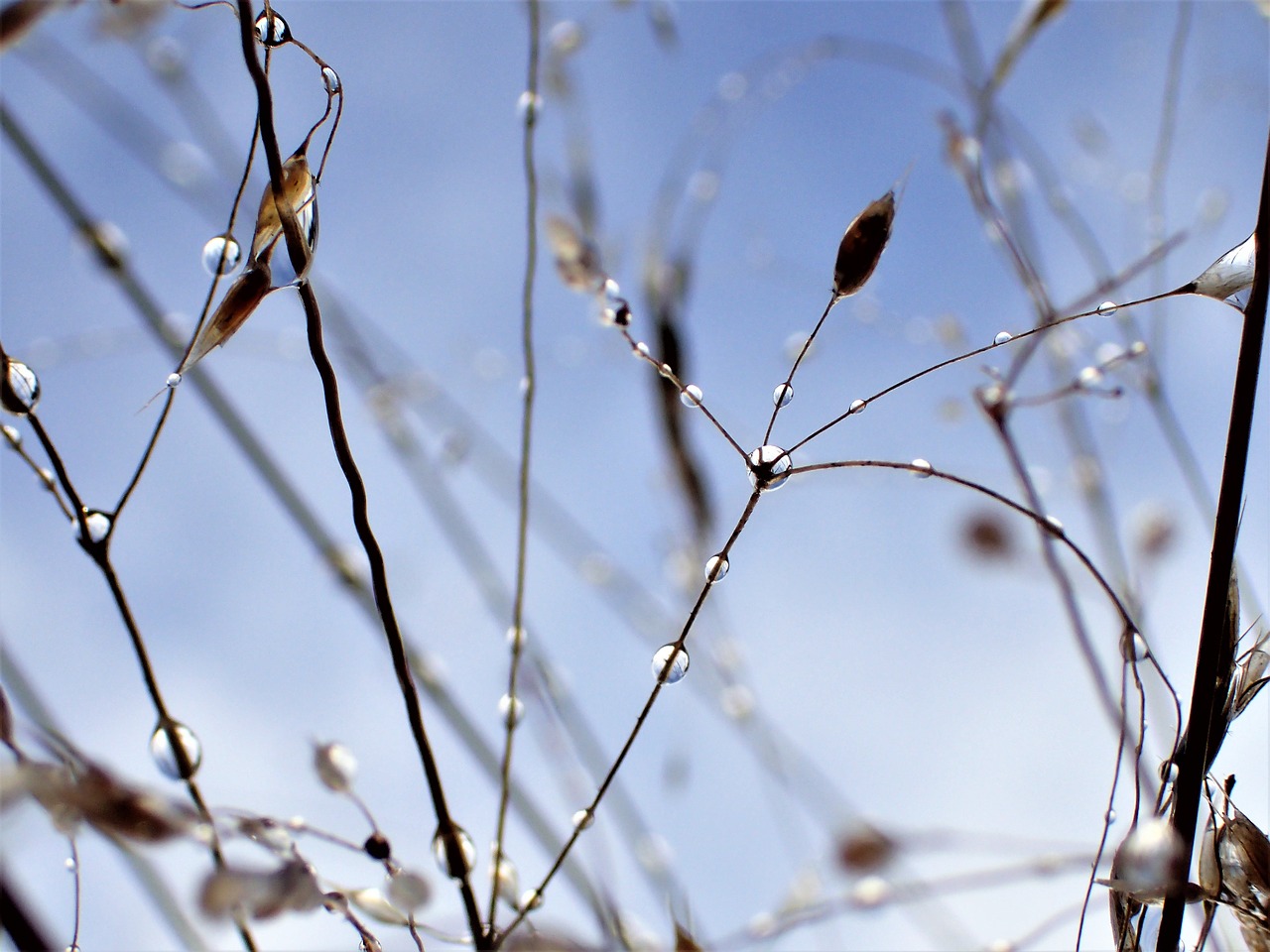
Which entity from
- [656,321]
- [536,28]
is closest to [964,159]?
[656,321]

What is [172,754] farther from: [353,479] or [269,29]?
[269,29]

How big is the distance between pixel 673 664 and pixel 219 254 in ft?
0.72

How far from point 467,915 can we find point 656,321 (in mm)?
442

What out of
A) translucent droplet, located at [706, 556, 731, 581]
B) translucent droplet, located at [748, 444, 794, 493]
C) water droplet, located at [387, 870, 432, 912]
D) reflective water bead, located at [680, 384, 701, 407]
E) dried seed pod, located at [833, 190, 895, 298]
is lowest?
water droplet, located at [387, 870, 432, 912]

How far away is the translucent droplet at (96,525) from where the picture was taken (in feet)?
0.99

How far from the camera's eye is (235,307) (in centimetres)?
30

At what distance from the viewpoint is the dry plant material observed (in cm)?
25

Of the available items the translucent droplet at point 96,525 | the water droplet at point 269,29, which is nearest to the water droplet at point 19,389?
the translucent droplet at point 96,525

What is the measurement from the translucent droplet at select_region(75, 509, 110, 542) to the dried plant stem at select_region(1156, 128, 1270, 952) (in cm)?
35

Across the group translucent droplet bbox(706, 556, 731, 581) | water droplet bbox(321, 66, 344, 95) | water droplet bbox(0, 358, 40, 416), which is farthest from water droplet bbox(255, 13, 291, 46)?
translucent droplet bbox(706, 556, 731, 581)

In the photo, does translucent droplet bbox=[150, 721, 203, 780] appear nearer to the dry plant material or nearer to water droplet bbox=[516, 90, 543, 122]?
the dry plant material

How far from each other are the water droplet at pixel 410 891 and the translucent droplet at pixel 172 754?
0.08 m

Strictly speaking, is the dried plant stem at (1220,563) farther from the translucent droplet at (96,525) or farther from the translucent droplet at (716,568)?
the translucent droplet at (96,525)

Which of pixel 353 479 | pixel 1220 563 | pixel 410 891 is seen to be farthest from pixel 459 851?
pixel 1220 563
